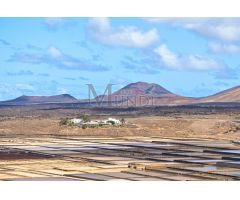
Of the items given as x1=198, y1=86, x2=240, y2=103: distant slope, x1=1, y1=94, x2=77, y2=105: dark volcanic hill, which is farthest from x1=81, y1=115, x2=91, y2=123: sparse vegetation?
x1=198, y1=86, x2=240, y2=103: distant slope

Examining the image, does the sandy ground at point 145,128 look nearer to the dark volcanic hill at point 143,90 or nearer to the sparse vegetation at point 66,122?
the sparse vegetation at point 66,122

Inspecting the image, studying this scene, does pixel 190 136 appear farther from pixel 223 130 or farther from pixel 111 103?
pixel 111 103

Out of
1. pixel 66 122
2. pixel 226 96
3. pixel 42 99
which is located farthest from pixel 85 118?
pixel 226 96

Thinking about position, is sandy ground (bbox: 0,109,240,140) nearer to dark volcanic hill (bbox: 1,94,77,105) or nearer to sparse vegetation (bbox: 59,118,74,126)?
sparse vegetation (bbox: 59,118,74,126)

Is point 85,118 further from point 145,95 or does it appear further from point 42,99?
point 145,95

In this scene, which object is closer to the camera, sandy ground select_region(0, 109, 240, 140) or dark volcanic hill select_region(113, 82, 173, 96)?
dark volcanic hill select_region(113, 82, 173, 96)
